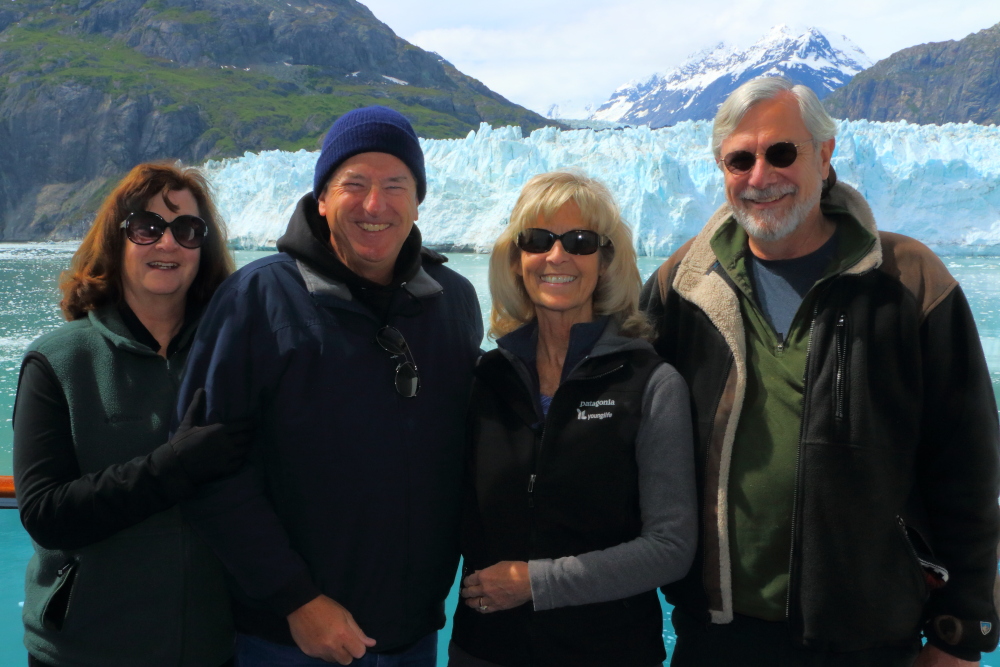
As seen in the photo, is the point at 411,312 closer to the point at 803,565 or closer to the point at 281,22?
the point at 803,565

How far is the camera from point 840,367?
138 cm

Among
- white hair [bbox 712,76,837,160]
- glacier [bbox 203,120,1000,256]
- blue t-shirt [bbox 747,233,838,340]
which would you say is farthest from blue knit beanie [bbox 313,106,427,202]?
glacier [bbox 203,120,1000,256]

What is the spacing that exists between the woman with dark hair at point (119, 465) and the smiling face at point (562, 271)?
602mm

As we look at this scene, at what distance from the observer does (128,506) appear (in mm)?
1281

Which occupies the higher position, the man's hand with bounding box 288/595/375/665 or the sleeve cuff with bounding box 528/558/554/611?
the sleeve cuff with bounding box 528/558/554/611

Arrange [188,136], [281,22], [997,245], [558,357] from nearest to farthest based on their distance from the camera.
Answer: [558,357] < [997,245] < [188,136] < [281,22]

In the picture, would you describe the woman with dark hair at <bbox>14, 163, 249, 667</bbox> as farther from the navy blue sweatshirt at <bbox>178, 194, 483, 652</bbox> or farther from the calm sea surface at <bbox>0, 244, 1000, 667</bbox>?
the calm sea surface at <bbox>0, 244, 1000, 667</bbox>

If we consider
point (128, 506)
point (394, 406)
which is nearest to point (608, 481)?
point (394, 406)

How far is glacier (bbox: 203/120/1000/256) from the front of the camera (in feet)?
58.1

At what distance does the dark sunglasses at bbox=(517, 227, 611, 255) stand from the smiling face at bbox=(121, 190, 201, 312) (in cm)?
68

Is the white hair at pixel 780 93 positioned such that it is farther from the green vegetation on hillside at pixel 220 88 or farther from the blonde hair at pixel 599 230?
the green vegetation on hillside at pixel 220 88

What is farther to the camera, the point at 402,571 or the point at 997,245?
the point at 997,245

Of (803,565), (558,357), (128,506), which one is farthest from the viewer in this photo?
(558,357)

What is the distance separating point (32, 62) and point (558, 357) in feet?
247
